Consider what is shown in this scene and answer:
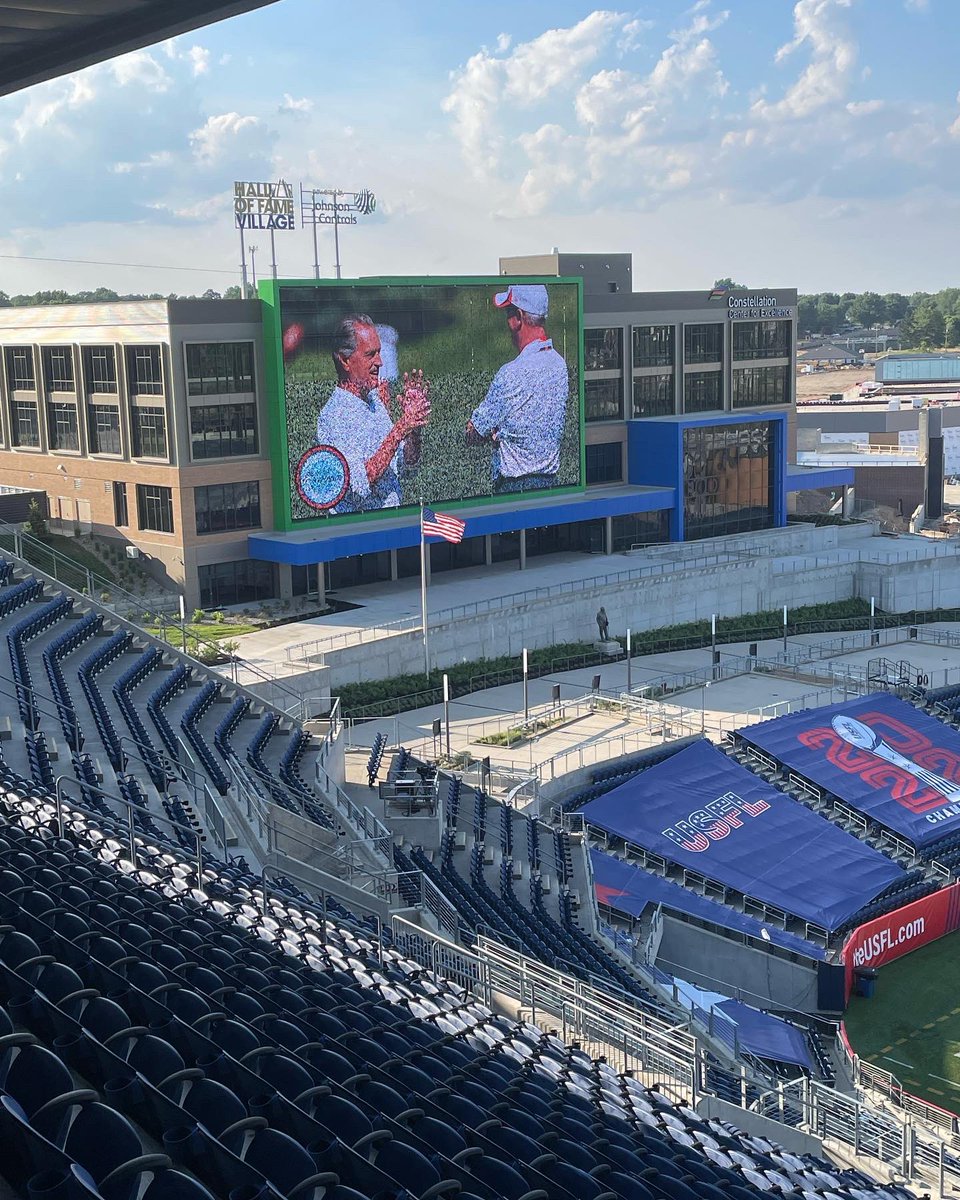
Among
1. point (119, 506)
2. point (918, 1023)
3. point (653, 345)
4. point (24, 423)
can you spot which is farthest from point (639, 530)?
point (918, 1023)

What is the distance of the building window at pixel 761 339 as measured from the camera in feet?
220

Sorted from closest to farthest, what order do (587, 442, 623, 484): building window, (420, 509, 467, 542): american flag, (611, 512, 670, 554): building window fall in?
(420, 509, 467, 542): american flag < (611, 512, 670, 554): building window < (587, 442, 623, 484): building window

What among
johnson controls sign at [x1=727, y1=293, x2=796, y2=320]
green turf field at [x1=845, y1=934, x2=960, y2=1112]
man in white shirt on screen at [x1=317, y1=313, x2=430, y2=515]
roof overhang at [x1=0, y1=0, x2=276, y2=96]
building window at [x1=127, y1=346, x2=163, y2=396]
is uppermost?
roof overhang at [x1=0, y1=0, x2=276, y2=96]

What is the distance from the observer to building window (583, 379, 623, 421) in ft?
203

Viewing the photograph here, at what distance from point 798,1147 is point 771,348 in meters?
54.3

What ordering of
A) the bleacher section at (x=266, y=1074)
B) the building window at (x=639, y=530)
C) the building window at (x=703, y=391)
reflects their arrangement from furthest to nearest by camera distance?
the building window at (x=703, y=391) → the building window at (x=639, y=530) → the bleacher section at (x=266, y=1074)

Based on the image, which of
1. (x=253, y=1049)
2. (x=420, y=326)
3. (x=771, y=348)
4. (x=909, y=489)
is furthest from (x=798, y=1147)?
(x=909, y=489)

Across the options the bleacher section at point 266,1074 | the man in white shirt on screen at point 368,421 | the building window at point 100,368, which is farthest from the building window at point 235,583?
the bleacher section at point 266,1074

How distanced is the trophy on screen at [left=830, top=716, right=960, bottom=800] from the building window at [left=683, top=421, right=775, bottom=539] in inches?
881

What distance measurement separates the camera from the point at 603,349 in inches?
2446

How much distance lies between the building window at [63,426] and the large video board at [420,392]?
8703 mm

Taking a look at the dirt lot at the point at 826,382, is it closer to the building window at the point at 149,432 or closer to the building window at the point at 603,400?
the building window at the point at 603,400

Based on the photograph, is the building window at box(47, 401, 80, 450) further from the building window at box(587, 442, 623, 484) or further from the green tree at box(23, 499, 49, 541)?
the building window at box(587, 442, 623, 484)

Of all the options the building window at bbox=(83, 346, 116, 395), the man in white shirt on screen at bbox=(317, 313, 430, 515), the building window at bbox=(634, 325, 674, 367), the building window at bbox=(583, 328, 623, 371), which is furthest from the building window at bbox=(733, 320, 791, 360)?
the building window at bbox=(83, 346, 116, 395)
